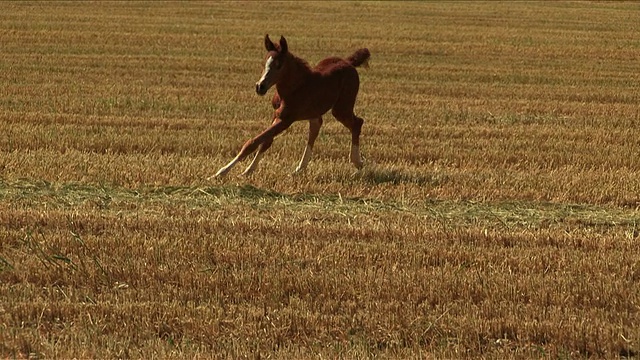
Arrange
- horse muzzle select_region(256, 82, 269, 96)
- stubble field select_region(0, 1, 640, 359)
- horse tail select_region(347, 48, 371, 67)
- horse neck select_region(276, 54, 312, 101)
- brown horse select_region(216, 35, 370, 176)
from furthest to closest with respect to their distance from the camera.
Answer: horse tail select_region(347, 48, 371, 67) → horse neck select_region(276, 54, 312, 101) → brown horse select_region(216, 35, 370, 176) → horse muzzle select_region(256, 82, 269, 96) → stubble field select_region(0, 1, 640, 359)

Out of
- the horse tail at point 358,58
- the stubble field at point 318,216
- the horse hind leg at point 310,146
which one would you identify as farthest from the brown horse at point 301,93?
the stubble field at point 318,216

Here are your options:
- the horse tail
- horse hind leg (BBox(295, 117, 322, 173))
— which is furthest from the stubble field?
the horse tail

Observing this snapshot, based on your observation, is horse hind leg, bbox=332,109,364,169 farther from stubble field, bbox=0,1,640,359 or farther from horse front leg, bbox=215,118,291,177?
horse front leg, bbox=215,118,291,177

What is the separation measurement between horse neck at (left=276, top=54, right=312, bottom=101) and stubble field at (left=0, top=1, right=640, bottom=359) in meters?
0.88

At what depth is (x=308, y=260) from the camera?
314 inches

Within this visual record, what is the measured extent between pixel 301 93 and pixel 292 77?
0.21 meters

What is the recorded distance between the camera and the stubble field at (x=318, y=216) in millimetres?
6531

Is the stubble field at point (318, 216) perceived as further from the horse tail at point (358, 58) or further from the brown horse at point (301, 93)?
the horse tail at point (358, 58)

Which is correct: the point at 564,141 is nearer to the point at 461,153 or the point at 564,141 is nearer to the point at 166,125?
the point at 461,153

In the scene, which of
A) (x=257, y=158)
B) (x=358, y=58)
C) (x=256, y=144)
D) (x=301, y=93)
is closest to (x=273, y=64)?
(x=301, y=93)

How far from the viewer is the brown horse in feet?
36.6

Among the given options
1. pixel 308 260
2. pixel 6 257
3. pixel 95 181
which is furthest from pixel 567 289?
pixel 95 181

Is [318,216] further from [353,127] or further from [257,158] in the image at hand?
[353,127]

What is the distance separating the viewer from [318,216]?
382 inches
